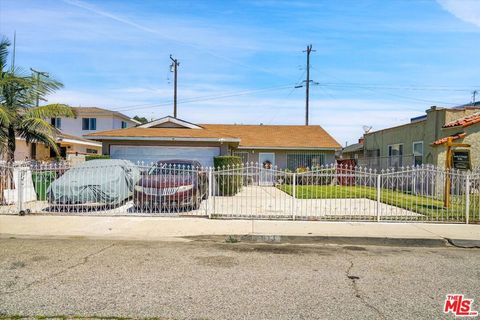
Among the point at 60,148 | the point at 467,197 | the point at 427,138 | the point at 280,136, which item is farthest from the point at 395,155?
the point at 60,148

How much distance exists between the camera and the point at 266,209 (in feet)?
41.0

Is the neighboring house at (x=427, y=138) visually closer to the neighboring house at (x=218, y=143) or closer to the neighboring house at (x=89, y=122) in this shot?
the neighboring house at (x=218, y=143)

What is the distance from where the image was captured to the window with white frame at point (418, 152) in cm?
2031

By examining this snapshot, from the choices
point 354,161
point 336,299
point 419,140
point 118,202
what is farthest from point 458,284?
point 354,161

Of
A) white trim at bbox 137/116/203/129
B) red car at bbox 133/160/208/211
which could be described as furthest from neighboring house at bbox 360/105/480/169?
white trim at bbox 137/116/203/129

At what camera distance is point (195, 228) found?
30.9 ft

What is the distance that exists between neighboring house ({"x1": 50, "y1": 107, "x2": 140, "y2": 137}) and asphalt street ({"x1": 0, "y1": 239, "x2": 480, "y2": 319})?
3379 centimetres

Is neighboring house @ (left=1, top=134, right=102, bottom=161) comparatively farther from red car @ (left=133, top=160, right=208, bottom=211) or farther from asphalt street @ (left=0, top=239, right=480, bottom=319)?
asphalt street @ (left=0, top=239, right=480, bottom=319)

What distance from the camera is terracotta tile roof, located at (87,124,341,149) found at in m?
19.4

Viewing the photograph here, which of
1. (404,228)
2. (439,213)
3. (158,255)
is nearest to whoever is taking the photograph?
(158,255)

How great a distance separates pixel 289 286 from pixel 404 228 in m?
5.52

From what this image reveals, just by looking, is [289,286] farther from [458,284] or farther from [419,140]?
[419,140]

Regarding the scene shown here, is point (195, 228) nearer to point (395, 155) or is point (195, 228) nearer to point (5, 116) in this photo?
point (5, 116)

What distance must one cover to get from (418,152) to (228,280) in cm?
1790
